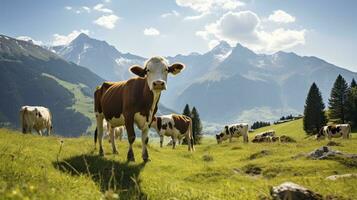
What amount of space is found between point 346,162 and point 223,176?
7.41 metres

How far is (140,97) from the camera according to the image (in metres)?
14.0

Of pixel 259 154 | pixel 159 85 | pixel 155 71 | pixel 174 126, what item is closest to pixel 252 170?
pixel 259 154

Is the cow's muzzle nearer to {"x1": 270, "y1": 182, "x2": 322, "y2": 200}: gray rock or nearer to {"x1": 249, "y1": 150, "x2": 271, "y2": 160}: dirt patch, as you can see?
{"x1": 270, "y1": 182, "x2": 322, "y2": 200}: gray rock

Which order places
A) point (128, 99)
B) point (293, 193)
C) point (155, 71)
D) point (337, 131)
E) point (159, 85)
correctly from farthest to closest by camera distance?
point (337, 131)
point (128, 99)
point (155, 71)
point (159, 85)
point (293, 193)

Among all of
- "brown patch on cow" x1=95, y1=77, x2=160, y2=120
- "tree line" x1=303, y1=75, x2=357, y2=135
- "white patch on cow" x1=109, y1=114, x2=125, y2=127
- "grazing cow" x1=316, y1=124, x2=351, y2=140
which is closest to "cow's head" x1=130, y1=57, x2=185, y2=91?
"brown patch on cow" x1=95, y1=77, x2=160, y2=120

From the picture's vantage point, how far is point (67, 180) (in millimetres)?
8258

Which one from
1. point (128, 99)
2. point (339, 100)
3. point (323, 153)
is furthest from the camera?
point (339, 100)

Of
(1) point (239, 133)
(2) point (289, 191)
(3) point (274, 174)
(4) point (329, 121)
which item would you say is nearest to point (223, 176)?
(3) point (274, 174)

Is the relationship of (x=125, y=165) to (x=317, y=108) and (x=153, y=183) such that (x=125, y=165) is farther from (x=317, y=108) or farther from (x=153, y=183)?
(x=317, y=108)

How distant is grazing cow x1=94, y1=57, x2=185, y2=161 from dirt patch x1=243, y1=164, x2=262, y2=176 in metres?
5.92

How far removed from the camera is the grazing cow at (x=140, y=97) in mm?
13102

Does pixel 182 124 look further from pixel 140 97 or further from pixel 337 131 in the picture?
pixel 337 131

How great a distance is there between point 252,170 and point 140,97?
24.6 ft

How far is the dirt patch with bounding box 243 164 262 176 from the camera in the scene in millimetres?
17589
